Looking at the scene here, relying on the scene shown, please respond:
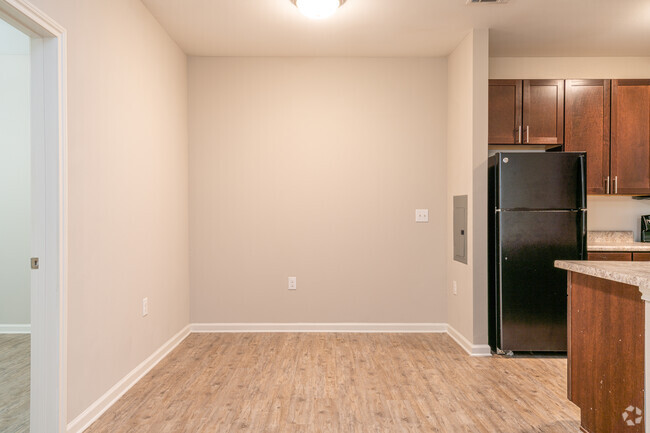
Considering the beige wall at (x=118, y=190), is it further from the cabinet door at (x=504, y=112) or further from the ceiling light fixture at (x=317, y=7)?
the cabinet door at (x=504, y=112)

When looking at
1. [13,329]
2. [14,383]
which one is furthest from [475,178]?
[13,329]

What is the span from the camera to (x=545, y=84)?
12.8 feet

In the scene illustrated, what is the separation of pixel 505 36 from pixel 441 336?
8.68 ft

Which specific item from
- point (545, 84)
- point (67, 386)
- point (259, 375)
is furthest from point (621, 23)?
point (67, 386)

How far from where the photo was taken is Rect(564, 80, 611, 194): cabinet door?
3939 millimetres

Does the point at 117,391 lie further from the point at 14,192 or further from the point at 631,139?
the point at 631,139

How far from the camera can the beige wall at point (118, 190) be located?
225 cm

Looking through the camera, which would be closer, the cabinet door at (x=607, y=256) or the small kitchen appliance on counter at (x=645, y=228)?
the cabinet door at (x=607, y=256)

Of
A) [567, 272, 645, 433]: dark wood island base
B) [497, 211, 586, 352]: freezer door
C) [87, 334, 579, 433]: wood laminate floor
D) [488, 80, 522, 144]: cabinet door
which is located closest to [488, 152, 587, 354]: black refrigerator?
[497, 211, 586, 352]: freezer door

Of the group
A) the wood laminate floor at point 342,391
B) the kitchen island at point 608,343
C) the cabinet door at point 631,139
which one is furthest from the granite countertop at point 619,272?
the cabinet door at point 631,139

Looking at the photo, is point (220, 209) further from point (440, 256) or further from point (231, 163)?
point (440, 256)

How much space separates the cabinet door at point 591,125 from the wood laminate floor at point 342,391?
5.62 ft

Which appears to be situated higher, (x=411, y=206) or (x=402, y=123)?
(x=402, y=123)

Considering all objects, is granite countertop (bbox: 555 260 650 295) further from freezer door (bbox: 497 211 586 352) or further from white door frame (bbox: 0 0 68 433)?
white door frame (bbox: 0 0 68 433)
